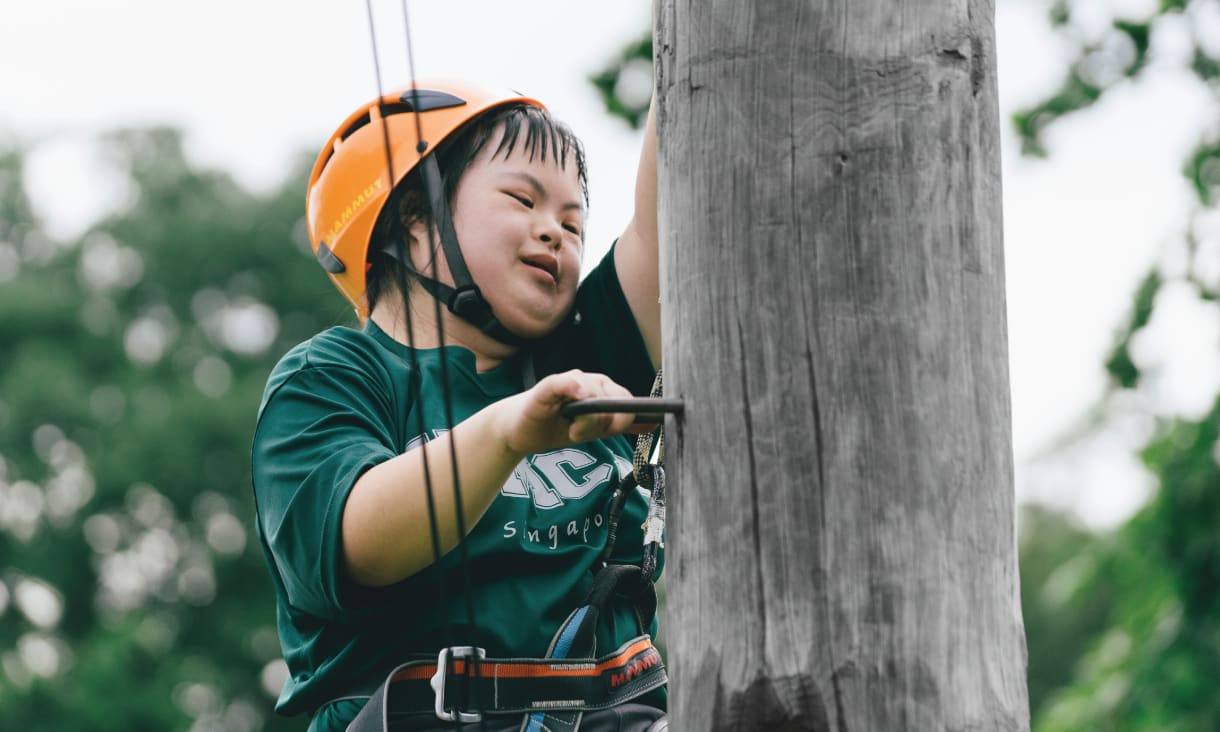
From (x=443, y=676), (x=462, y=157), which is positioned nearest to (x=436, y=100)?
(x=462, y=157)

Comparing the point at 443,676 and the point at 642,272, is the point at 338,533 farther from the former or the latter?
the point at 642,272

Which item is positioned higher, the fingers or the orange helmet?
the orange helmet

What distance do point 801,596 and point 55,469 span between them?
73.3ft

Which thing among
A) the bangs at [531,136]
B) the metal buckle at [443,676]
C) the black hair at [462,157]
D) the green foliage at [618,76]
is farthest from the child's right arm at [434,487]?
the green foliage at [618,76]

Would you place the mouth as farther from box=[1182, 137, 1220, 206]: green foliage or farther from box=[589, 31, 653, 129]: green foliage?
box=[1182, 137, 1220, 206]: green foliage

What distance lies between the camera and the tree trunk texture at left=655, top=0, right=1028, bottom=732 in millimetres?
1754

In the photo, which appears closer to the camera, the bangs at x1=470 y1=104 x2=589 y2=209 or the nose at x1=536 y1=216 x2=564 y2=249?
the nose at x1=536 y1=216 x2=564 y2=249

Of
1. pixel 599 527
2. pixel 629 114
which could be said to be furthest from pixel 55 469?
pixel 599 527

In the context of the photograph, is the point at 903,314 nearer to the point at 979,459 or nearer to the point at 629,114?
the point at 979,459

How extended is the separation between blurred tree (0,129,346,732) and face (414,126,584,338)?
18689 mm

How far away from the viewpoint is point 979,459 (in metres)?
1.82

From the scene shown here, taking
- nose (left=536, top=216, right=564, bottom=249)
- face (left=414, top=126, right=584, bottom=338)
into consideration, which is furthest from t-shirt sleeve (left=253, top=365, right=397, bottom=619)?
nose (left=536, top=216, right=564, bottom=249)

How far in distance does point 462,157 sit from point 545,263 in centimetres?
30

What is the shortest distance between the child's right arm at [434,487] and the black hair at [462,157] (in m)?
0.78
